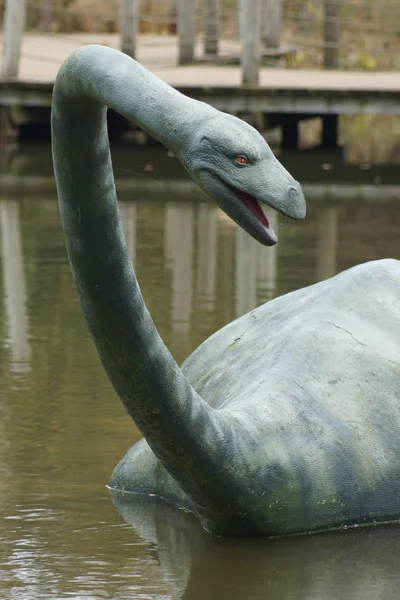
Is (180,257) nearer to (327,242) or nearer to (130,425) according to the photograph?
(327,242)

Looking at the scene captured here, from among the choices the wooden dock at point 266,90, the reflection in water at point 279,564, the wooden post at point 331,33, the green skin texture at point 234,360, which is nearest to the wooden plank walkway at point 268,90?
the wooden dock at point 266,90

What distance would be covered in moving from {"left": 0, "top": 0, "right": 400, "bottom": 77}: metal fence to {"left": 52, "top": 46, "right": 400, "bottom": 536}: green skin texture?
40.4 ft

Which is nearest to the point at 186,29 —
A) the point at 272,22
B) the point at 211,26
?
the point at 211,26

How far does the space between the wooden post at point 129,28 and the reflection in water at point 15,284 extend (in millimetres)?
4985

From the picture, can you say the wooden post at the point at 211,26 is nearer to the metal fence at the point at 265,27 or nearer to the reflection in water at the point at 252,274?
the metal fence at the point at 265,27

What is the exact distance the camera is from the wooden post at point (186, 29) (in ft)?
64.5

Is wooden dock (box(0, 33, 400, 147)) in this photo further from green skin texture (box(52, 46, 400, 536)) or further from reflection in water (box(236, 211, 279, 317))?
green skin texture (box(52, 46, 400, 536))

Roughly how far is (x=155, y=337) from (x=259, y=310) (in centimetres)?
153

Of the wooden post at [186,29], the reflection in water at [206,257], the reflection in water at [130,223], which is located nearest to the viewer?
the reflection in water at [206,257]

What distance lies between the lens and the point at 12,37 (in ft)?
57.2

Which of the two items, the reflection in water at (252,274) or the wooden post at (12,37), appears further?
the wooden post at (12,37)

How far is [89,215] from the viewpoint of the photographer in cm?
381

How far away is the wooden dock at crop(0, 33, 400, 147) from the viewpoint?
1709 cm

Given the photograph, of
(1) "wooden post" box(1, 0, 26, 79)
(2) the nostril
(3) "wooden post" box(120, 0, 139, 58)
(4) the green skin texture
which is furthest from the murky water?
(3) "wooden post" box(120, 0, 139, 58)
